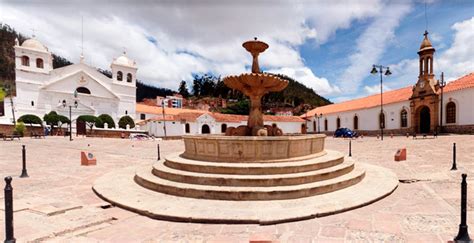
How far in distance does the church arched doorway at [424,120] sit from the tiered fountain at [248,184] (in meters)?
28.1

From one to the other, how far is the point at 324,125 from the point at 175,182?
146ft

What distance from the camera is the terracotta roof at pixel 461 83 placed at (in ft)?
80.3

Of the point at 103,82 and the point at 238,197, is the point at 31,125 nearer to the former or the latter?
the point at 103,82

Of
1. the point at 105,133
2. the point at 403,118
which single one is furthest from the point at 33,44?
the point at 403,118

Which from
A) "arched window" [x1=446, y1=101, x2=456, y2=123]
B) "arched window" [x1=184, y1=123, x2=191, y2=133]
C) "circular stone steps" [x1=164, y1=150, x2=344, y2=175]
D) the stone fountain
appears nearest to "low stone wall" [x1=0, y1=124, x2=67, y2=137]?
"arched window" [x1=184, y1=123, x2=191, y2=133]

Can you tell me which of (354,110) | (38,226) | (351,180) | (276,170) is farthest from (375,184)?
(354,110)

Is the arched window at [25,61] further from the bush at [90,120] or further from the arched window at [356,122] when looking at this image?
the arched window at [356,122]

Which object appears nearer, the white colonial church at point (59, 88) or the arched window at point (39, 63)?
the white colonial church at point (59, 88)

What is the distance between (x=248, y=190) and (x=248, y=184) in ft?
1.04

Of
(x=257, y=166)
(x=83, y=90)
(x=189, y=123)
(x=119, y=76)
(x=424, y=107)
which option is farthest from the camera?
(x=119, y=76)

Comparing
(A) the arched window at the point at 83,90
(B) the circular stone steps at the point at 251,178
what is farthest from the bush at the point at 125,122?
(B) the circular stone steps at the point at 251,178

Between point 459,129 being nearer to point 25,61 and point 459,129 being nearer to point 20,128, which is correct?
point 20,128

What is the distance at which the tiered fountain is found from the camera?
409 cm

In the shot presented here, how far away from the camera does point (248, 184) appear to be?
4918mm
